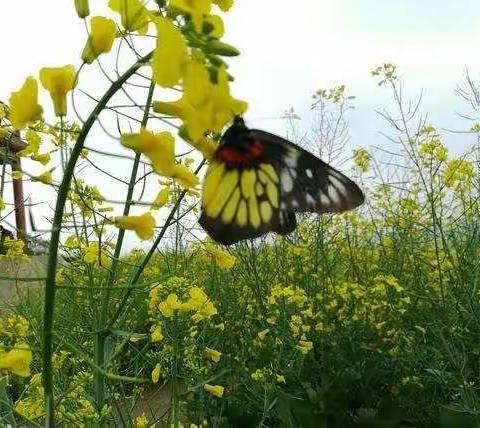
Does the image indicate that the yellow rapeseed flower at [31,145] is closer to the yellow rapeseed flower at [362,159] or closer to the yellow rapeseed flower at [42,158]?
the yellow rapeseed flower at [42,158]

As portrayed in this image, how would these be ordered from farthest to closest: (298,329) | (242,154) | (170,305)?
(298,329)
(170,305)
(242,154)

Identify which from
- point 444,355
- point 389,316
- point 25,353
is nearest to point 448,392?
point 444,355

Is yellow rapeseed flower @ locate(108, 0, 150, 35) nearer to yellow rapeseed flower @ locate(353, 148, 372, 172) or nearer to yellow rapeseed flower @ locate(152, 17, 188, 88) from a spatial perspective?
yellow rapeseed flower @ locate(152, 17, 188, 88)

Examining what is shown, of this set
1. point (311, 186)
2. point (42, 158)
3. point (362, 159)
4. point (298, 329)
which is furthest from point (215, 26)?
point (362, 159)

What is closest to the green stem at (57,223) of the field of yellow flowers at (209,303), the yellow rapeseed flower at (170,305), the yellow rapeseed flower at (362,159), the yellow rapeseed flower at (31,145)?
the field of yellow flowers at (209,303)

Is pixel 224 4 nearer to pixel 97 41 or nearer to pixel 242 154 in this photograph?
pixel 97 41

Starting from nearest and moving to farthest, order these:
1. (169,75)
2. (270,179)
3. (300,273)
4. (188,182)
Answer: (169,75), (188,182), (270,179), (300,273)

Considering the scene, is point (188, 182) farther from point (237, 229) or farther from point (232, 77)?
point (237, 229)
